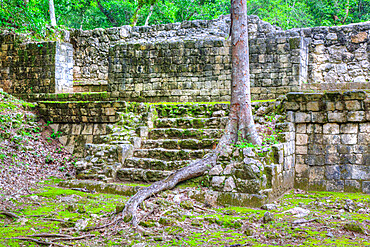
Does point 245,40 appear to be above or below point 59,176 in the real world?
above

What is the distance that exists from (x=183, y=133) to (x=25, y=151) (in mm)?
4148

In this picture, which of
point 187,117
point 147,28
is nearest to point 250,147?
point 187,117

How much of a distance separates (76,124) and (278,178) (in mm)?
6232

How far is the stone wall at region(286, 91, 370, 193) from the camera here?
6578 mm

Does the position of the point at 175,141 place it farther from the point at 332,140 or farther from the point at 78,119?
the point at 78,119

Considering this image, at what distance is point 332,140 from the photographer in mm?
6832

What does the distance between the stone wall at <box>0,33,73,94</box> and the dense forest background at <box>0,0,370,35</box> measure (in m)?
6.15

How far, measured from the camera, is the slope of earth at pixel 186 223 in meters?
4.10

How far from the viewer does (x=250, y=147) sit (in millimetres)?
5930

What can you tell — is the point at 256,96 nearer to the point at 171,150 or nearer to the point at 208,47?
the point at 208,47

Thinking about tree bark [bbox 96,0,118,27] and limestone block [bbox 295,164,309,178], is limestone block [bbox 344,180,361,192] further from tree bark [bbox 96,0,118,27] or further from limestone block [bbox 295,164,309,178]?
tree bark [bbox 96,0,118,27]

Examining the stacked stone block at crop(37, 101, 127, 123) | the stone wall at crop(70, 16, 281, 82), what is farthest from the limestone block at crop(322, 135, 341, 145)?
the stone wall at crop(70, 16, 281, 82)

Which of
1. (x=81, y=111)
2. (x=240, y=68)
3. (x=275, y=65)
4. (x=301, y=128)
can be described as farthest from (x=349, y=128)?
(x=81, y=111)

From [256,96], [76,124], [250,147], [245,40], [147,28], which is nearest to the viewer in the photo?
[250,147]
